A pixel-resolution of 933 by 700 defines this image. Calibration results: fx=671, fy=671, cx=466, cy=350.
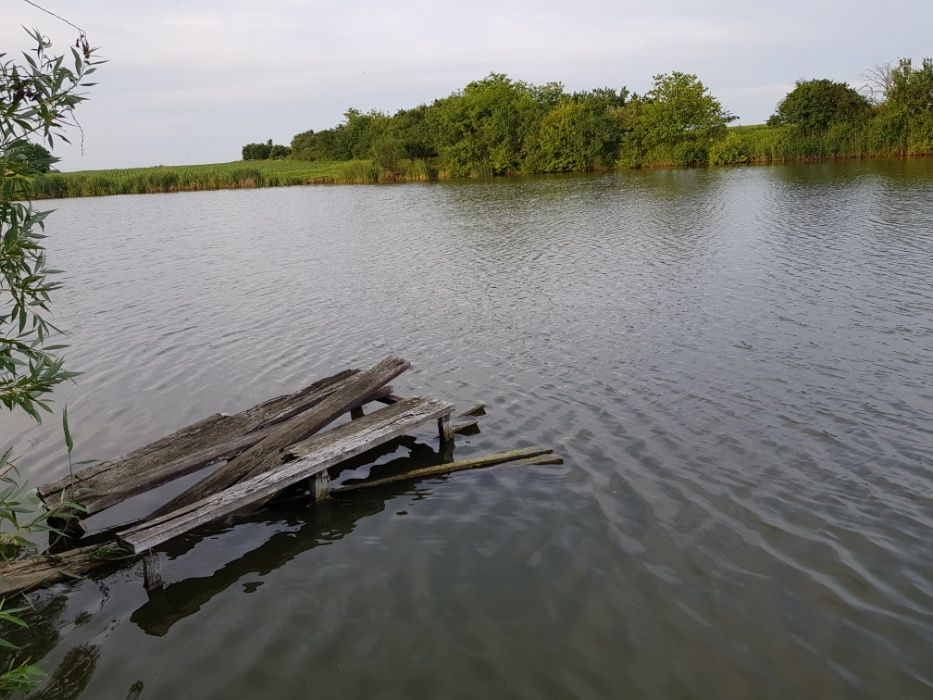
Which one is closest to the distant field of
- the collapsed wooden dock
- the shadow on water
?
the collapsed wooden dock

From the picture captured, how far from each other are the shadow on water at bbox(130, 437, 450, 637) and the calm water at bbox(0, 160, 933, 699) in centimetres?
3

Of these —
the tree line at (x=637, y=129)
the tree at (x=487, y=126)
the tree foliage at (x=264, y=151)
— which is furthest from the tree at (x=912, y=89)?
the tree foliage at (x=264, y=151)

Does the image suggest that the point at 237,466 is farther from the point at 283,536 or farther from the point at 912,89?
the point at 912,89

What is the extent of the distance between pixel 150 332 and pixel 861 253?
67.8ft

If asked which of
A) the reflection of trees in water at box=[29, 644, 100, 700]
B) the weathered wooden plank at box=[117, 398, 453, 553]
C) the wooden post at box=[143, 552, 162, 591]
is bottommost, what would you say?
the reflection of trees in water at box=[29, 644, 100, 700]

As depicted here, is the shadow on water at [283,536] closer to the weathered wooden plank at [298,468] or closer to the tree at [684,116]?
the weathered wooden plank at [298,468]

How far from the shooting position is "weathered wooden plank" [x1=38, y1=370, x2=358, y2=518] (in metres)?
7.36

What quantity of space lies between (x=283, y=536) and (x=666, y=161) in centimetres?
7284

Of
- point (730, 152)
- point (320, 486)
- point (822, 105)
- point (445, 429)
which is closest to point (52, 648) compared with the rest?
point (320, 486)

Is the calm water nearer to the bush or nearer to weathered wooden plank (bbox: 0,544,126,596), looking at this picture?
weathered wooden plank (bbox: 0,544,126,596)

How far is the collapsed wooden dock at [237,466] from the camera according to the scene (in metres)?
6.83

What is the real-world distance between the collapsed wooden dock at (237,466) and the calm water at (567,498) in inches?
12.0

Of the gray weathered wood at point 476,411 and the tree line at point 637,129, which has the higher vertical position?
the tree line at point 637,129

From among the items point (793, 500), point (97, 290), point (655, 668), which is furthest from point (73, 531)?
point (97, 290)
